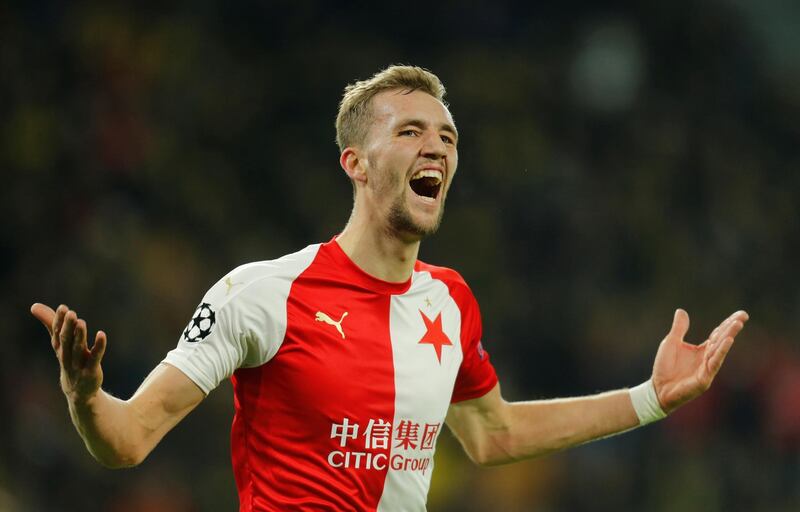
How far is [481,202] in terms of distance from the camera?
10328 millimetres

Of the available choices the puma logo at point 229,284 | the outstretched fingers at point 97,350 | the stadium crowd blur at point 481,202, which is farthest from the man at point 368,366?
the stadium crowd blur at point 481,202

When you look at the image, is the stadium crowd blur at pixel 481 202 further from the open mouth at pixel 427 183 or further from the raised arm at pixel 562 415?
the open mouth at pixel 427 183

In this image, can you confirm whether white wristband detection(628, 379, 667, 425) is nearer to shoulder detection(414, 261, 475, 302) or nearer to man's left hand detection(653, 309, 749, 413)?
man's left hand detection(653, 309, 749, 413)

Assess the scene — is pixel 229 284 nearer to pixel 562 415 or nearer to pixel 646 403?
pixel 562 415

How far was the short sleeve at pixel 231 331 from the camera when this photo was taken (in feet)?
10.8

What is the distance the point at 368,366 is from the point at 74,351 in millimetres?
1013

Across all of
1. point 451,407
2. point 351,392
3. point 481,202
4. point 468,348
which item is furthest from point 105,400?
point 481,202

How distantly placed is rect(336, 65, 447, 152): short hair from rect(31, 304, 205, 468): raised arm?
3.54 ft

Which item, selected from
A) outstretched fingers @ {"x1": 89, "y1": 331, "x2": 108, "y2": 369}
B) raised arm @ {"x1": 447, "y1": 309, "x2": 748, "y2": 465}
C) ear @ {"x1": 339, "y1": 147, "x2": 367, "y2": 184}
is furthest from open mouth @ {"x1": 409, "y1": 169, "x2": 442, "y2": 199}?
outstretched fingers @ {"x1": 89, "y1": 331, "x2": 108, "y2": 369}

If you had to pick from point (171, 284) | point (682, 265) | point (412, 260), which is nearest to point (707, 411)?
point (682, 265)

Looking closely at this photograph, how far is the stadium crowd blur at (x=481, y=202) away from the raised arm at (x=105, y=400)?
437 centimetres

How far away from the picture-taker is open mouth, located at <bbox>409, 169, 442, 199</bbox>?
375cm

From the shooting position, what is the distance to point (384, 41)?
11375 millimetres

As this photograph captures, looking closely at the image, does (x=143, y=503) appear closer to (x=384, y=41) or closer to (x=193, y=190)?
(x=193, y=190)
